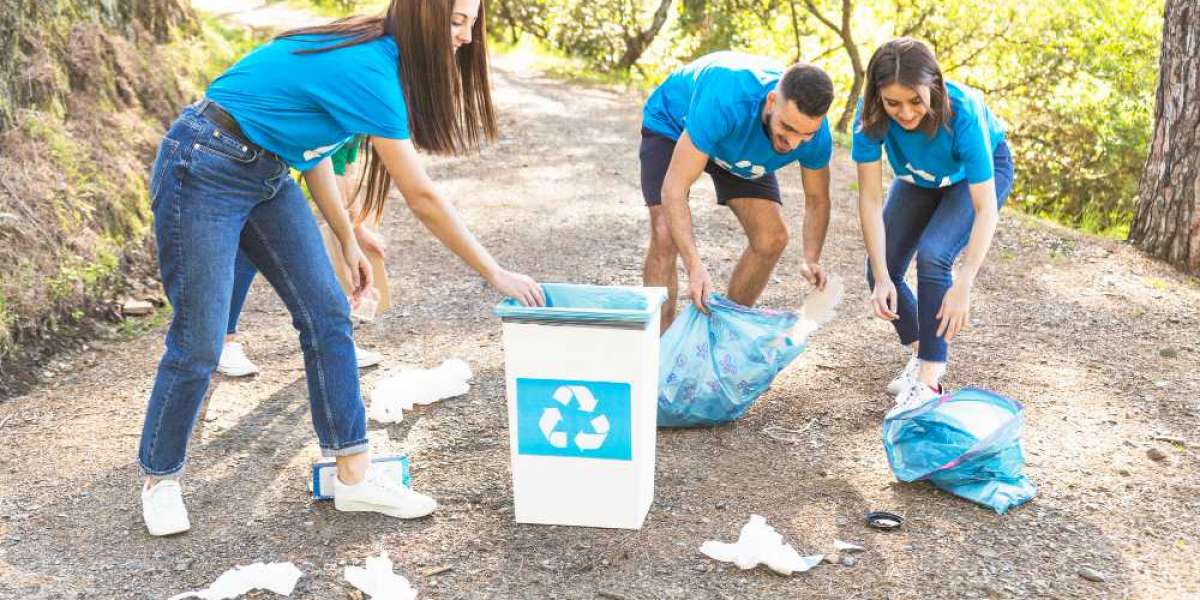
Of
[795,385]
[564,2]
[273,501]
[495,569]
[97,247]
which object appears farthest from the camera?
[564,2]

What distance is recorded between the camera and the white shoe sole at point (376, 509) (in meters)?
3.08

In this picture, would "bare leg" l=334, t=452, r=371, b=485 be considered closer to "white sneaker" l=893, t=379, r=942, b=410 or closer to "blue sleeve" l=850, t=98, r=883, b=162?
"white sneaker" l=893, t=379, r=942, b=410

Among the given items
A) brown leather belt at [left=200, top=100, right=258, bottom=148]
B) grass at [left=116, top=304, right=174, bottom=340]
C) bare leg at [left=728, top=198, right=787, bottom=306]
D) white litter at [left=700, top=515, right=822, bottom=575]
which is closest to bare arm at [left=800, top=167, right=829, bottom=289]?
bare leg at [left=728, top=198, right=787, bottom=306]

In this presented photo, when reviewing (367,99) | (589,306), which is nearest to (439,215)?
(367,99)

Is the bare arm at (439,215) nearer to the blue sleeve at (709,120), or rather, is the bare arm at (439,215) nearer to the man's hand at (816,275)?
the blue sleeve at (709,120)

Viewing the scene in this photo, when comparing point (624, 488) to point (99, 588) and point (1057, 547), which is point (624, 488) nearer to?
point (1057, 547)

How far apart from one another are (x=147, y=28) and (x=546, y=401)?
21.0 ft

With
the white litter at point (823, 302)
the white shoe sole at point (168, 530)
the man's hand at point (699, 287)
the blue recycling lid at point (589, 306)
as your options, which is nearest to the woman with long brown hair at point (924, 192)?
the white litter at point (823, 302)

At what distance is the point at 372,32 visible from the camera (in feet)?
8.53

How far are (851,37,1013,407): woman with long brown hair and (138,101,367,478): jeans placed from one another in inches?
69.6

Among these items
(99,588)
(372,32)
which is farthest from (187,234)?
(99,588)

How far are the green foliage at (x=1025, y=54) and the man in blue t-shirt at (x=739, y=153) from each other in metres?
5.01

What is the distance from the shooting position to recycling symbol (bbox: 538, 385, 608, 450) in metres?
2.81

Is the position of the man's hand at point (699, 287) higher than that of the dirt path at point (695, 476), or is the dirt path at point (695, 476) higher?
the man's hand at point (699, 287)
